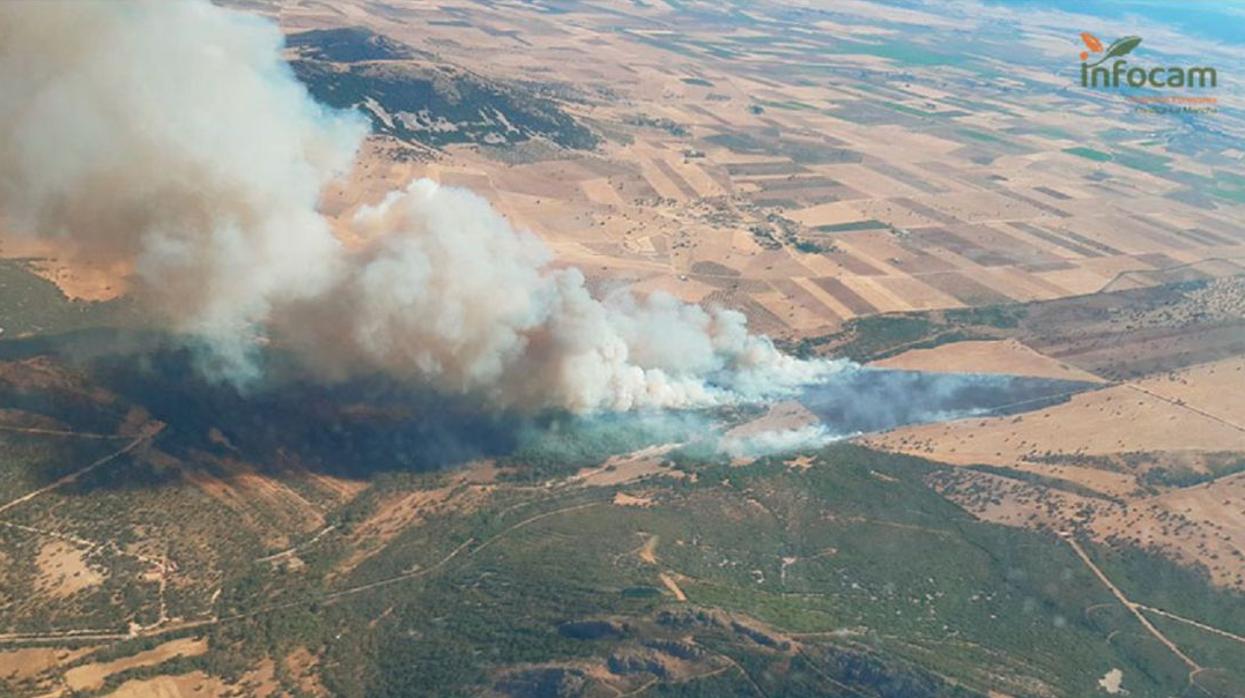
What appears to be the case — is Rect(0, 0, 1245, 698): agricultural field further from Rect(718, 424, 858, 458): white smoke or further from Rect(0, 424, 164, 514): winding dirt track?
Rect(718, 424, 858, 458): white smoke

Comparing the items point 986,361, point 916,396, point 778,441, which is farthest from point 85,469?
point 986,361

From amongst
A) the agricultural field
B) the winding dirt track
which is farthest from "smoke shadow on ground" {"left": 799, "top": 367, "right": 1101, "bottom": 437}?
the winding dirt track

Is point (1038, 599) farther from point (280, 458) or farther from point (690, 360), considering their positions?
point (280, 458)

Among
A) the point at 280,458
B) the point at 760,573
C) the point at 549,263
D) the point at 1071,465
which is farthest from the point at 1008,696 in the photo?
the point at 549,263

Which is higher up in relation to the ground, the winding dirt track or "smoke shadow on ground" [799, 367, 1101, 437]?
the winding dirt track

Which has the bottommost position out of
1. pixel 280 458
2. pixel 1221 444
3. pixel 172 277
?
pixel 1221 444

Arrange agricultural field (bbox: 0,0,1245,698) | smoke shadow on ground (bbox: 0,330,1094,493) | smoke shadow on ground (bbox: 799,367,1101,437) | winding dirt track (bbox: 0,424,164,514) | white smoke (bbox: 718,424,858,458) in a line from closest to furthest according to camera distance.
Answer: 1. agricultural field (bbox: 0,0,1245,698)
2. winding dirt track (bbox: 0,424,164,514)
3. smoke shadow on ground (bbox: 0,330,1094,493)
4. white smoke (bbox: 718,424,858,458)
5. smoke shadow on ground (bbox: 799,367,1101,437)

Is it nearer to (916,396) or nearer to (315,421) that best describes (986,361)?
(916,396)

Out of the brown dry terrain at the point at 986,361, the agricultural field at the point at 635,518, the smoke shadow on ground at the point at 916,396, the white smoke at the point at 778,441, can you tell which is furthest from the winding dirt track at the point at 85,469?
the brown dry terrain at the point at 986,361
